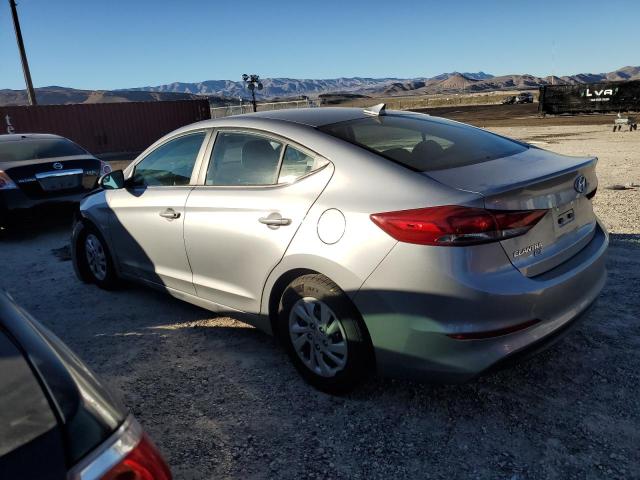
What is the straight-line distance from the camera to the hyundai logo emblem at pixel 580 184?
2725 mm

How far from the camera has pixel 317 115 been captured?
11.2ft

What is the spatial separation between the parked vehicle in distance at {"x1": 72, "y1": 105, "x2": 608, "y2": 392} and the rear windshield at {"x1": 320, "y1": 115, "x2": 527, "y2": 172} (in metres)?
0.02

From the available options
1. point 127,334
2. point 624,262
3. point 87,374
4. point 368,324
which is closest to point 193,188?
point 127,334

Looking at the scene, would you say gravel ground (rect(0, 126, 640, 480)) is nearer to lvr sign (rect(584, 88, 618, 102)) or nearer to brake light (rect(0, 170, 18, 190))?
brake light (rect(0, 170, 18, 190))

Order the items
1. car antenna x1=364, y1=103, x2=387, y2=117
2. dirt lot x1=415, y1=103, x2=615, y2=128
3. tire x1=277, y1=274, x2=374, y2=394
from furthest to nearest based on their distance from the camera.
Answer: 1. dirt lot x1=415, y1=103, x2=615, y2=128
2. car antenna x1=364, y1=103, x2=387, y2=117
3. tire x1=277, y1=274, x2=374, y2=394

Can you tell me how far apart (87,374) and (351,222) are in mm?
1512

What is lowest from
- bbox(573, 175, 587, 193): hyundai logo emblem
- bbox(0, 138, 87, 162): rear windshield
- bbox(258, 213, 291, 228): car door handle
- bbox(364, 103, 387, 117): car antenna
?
bbox(258, 213, 291, 228): car door handle

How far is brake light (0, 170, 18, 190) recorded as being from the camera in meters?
6.78

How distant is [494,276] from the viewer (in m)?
2.32

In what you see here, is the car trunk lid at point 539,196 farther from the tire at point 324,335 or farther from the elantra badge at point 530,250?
the tire at point 324,335

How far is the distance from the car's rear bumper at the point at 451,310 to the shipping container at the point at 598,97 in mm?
29687

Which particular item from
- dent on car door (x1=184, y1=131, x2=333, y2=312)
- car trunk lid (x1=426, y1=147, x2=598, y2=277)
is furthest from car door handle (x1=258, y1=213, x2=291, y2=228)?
car trunk lid (x1=426, y1=147, x2=598, y2=277)

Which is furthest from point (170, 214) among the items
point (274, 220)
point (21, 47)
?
point (21, 47)

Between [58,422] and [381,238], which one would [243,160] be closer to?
[381,238]
